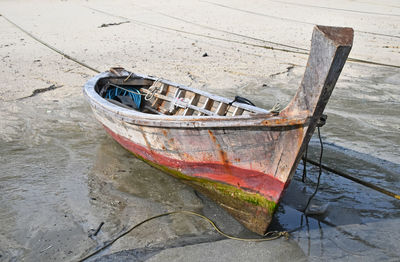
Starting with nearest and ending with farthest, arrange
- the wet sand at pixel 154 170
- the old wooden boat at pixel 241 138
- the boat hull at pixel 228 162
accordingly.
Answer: the old wooden boat at pixel 241 138 → the boat hull at pixel 228 162 → the wet sand at pixel 154 170

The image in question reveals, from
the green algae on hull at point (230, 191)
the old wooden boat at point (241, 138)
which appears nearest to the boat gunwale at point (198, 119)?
the old wooden boat at point (241, 138)

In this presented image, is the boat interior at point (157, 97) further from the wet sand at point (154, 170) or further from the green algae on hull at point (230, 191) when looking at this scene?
the green algae on hull at point (230, 191)

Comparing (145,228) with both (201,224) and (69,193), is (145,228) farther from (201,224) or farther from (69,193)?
(69,193)

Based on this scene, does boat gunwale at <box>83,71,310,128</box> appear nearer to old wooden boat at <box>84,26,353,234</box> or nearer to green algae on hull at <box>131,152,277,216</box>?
old wooden boat at <box>84,26,353,234</box>

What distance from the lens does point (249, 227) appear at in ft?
14.6

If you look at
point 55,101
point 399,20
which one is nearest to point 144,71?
point 55,101

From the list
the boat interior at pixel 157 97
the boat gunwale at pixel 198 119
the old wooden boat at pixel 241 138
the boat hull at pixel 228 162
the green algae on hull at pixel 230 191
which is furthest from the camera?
the boat interior at pixel 157 97

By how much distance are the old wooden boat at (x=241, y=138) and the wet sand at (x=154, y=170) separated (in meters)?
0.26

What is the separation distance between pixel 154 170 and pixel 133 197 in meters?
0.78

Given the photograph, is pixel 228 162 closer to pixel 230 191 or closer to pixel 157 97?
pixel 230 191

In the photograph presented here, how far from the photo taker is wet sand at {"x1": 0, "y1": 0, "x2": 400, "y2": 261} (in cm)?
416

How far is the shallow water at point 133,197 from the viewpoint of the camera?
413 cm

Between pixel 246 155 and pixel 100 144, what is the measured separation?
3.10 metres

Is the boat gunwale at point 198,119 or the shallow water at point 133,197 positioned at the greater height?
the boat gunwale at point 198,119
